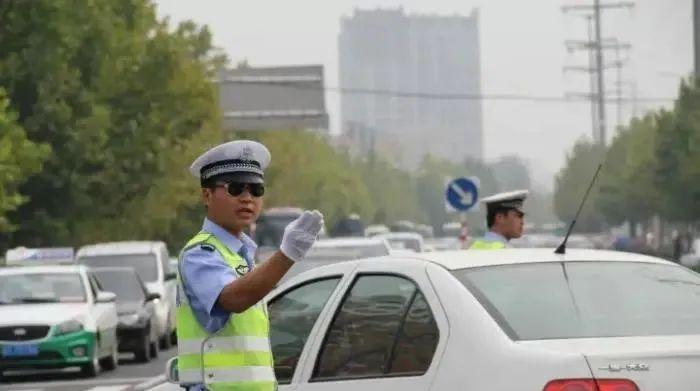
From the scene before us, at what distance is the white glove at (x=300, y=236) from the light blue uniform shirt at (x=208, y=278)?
1.28ft

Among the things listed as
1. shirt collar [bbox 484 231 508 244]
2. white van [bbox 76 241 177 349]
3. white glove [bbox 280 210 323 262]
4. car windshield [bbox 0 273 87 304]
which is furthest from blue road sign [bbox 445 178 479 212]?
white glove [bbox 280 210 323 262]

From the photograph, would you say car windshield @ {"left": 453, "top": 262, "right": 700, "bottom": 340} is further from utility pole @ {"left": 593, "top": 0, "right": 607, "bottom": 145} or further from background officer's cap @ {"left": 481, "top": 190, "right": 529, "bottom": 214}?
utility pole @ {"left": 593, "top": 0, "right": 607, "bottom": 145}

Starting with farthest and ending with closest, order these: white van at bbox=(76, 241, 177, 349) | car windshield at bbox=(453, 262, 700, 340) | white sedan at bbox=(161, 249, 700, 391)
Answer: white van at bbox=(76, 241, 177, 349) < car windshield at bbox=(453, 262, 700, 340) < white sedan at bbox=(161, 249, 700, 391)

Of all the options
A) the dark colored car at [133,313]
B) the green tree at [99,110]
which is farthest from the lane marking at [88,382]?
the green tree at [99,110]

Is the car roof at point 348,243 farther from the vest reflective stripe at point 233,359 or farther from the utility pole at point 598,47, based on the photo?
the utility pole at point 598,47

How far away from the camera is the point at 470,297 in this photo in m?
8.03

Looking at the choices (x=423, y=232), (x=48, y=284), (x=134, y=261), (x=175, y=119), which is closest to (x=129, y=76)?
(x=175, y=119)

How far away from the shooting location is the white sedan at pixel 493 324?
24.4 ft

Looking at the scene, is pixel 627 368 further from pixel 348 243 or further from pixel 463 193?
pixel 463 193

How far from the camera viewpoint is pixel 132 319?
30109mm

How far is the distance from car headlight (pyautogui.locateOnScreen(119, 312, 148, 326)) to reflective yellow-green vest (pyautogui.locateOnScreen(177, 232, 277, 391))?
2317 centimetres

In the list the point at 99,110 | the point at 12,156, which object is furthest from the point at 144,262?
the point at 99,110

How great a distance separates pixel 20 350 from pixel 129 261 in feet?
33.3

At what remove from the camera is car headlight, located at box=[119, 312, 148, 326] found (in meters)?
30.0
